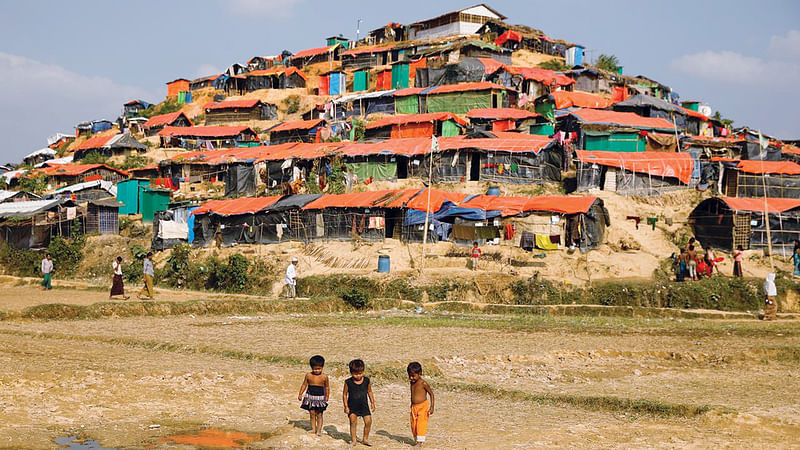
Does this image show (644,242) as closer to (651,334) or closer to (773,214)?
(773,214)

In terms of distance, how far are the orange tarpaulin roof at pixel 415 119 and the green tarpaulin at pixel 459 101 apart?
314 centimetres

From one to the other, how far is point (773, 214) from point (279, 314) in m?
22.4

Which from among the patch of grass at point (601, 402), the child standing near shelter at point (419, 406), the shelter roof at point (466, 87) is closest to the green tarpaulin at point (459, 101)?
the shelter roof at point (466, 87)

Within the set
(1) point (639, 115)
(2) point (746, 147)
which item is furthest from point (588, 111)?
(2) point (746, 147)

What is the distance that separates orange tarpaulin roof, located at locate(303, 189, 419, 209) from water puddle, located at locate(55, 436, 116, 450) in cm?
2534

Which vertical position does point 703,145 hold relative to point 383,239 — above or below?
above

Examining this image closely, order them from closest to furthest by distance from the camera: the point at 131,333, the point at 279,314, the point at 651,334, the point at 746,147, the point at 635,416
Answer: the point at 635,416 < the point at 131,333 < the point at 651,334 < the point at 279,314 < the point at 746,147

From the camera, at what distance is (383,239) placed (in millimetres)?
35969

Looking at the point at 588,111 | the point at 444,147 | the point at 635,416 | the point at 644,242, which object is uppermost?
the point at 588,111

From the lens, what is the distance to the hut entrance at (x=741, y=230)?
109 ft

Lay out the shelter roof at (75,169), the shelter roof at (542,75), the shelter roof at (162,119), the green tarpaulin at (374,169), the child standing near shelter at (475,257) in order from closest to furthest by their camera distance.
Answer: the child standing near shelter at (475,257), the green tarpaulin at (374,169), the shelter roof at (542,75), the shelter roof at (75,169), the shelter roof at (162,119)

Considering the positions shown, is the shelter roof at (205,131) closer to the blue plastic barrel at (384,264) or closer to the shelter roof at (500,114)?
the shelter roof at (500,114)

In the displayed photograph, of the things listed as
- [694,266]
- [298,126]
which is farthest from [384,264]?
[298,126]

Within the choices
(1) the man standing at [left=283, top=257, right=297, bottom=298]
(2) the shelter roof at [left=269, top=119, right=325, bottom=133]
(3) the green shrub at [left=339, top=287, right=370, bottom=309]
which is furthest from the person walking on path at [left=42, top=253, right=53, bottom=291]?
(2) the shelter roof at [left=269, top=119, right=325, bottom=133]
